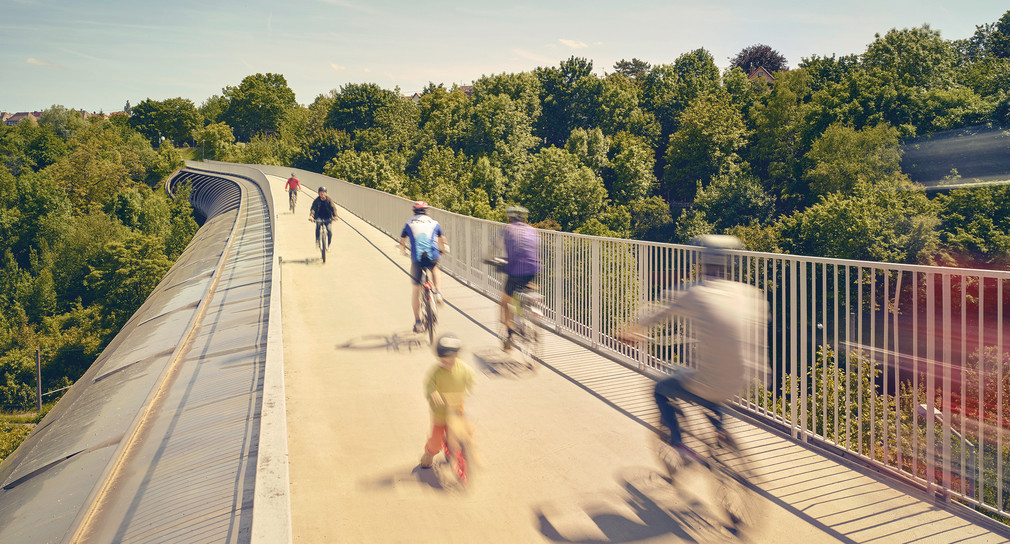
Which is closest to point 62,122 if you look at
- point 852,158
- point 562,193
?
point 562,193

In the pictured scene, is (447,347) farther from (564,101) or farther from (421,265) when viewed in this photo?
(564,101)

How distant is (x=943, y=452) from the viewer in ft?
15.2

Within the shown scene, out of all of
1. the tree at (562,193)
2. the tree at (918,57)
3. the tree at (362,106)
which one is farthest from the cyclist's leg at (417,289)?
the tree at (362,106)

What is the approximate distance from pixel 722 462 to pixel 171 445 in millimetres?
5086

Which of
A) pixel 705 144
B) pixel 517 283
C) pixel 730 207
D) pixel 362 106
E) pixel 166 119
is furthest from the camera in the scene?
pixel 166 119

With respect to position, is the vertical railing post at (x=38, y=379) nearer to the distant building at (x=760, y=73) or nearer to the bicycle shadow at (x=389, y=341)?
the bicycle shadow at (x=389, y=341)

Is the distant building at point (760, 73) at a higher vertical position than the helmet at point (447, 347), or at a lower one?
higher

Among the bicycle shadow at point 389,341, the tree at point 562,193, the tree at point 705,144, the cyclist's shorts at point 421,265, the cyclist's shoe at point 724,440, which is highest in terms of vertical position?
the tree at point 705,144

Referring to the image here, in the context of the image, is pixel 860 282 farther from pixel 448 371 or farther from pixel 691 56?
pixel 691 56

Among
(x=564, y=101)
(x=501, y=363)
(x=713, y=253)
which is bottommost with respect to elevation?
(x=501, y=363)

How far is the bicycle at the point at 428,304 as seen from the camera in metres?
9.59

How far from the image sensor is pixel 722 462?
4.38 metres

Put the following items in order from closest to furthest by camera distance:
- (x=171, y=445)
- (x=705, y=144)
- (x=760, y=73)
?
1. (x=171, y=445)
2. (x=705, y=144)
3. (x=760, y=73)

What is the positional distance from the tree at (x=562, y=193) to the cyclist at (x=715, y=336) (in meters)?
66.1
